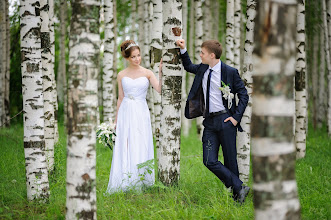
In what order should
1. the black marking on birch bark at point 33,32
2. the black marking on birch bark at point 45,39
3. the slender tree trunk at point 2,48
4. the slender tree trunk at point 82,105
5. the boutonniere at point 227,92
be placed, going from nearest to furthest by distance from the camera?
1. the slender tree trunk at point 82,105
2. the black marking on birch bark at point 33,32
3. the boutonniere at point 227,92
4. the black marking on birch bark at point 45,39
5. the slender tree trunk at point 2,48

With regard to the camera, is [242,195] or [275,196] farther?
[242,195]

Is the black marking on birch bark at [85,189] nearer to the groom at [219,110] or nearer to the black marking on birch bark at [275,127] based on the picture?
the black marking on birch bark at [275,127]

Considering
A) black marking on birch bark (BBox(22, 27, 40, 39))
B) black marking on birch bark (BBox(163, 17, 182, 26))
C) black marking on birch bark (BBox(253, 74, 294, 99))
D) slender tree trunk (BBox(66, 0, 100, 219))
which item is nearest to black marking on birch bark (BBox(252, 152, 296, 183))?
black marking on birch bark (BBox(253, 74, 294, 99))

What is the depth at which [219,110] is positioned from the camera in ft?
14.9

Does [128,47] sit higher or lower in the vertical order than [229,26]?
lower

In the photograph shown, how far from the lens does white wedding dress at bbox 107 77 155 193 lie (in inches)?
206

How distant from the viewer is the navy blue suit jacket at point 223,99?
4473 millimetres

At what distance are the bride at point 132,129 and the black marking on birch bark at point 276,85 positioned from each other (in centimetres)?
319

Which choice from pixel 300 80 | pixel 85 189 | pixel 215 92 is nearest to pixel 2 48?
pixel 215 92

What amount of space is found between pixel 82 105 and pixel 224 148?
2.36 meters

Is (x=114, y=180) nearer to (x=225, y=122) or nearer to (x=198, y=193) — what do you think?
(x=198, y=193)

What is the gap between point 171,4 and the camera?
15.4 ft

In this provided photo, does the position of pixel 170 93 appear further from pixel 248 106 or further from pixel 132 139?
pixel 248 106

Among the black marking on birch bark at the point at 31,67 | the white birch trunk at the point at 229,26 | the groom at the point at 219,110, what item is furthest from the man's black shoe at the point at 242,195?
the white birch trunk at the point at 229,26
